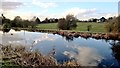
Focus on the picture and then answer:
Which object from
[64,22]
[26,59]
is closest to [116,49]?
[64,22]

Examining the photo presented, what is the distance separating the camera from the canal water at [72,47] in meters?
5.37

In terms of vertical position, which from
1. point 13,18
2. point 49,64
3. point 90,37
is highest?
point 13,18

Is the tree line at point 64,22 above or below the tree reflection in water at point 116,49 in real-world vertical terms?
above

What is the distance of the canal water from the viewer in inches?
211

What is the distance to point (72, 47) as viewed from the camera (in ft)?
17.7

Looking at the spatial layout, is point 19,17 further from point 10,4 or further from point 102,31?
point 102,31

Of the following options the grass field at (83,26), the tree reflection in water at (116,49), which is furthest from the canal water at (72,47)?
the grass field at (83,26)

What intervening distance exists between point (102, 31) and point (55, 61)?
2.74 feet

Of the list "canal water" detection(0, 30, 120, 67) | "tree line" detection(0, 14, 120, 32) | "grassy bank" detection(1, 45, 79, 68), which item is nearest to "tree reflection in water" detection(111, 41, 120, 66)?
"canal water" detection(0, 30, 120, 67)

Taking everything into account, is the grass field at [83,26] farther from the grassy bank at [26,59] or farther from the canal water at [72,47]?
the grassy bank at [26,59]

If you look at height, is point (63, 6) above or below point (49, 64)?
above

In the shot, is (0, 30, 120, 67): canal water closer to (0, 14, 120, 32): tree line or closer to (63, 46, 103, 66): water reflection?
(63, 46, 103, 66): water reflection

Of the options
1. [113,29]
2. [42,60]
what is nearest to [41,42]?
[42,60]

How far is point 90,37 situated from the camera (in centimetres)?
547
